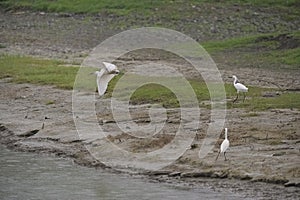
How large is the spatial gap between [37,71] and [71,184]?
13.6 meters

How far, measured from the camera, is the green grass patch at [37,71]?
27547 mm

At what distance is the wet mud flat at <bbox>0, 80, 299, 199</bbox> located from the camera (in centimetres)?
1552

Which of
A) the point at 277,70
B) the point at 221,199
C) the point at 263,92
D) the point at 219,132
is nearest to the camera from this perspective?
the point at 221,199

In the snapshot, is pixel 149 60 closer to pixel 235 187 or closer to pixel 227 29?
pixel 227 29

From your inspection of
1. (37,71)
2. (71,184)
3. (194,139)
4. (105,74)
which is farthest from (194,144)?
(37,71)

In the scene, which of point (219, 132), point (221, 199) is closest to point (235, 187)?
point (221, 199)

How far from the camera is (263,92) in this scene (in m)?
23.3

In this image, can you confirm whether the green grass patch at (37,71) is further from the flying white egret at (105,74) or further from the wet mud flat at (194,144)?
the flying white egret at (105,74)

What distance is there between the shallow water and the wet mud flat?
342 millimetres

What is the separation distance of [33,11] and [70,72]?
2176cm

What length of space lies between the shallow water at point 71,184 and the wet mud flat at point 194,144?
1.12 feet

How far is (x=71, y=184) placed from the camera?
1648 centimetres

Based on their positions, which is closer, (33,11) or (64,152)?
(64,152)

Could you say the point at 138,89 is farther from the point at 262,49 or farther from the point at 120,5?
the point at 120,5
